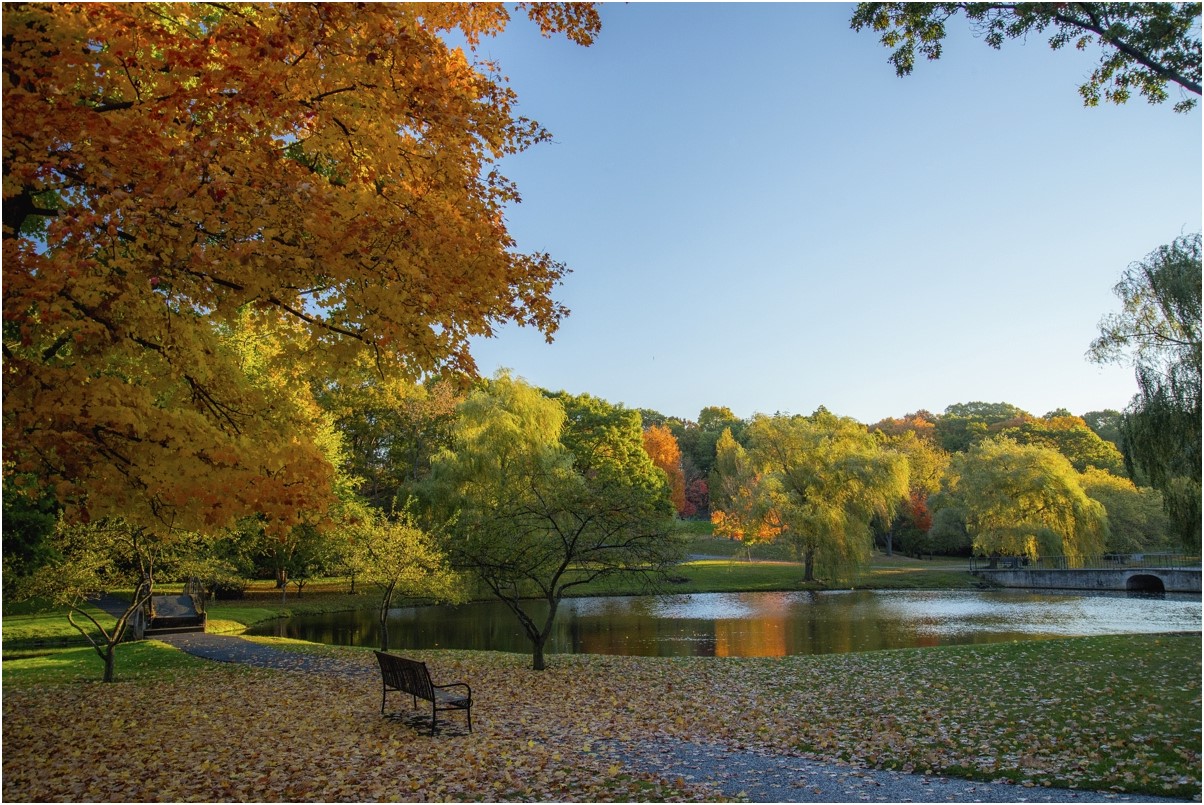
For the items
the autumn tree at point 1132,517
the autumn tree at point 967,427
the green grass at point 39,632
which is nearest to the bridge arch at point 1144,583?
the autumn tree at point 1132,517

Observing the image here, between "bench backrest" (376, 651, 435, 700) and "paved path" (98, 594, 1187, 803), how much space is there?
2290 mm

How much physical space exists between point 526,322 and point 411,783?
4501mm

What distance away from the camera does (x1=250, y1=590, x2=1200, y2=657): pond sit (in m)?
20.0

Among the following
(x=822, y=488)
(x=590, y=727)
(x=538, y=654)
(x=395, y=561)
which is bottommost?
(x=538, y=654)

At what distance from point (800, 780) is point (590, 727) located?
310 cm

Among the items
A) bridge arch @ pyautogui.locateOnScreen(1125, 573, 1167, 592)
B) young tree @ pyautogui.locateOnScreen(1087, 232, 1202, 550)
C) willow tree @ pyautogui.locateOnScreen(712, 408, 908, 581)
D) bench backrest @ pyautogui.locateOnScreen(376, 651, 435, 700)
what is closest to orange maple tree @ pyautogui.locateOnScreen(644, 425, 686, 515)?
willow tree @ pyautogui.locateOnScreen(712, 408, 908, 581)

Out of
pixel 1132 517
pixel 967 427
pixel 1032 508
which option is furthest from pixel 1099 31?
pixel 967 427

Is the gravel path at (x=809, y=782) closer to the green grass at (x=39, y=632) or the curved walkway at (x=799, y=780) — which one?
the curved walkway at (x=799, y=780)

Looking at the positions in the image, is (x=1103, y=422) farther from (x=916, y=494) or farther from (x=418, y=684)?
(x=418, y=684)

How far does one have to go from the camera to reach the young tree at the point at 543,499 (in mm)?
14672

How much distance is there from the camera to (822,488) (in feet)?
122

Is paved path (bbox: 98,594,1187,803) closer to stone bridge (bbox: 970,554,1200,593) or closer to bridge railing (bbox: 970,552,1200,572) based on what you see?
stone bridge (bbox: 970,554,1200,593)

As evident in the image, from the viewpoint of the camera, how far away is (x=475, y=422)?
107 ft

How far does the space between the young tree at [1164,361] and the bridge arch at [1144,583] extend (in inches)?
951
